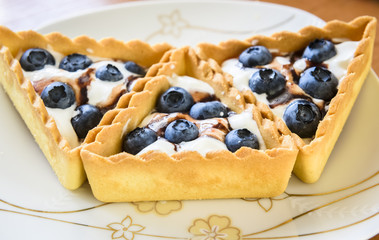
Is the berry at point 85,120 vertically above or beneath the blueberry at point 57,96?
beneath

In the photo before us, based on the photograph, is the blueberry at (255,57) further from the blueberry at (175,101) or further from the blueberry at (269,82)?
the blueberry at (175,101)

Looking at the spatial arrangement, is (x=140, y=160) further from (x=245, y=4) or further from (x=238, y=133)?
(x=245, y=4)

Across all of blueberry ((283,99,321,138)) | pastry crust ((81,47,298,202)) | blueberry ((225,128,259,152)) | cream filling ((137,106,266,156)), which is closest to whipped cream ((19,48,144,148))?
pastry crust ((81,47,298,202))

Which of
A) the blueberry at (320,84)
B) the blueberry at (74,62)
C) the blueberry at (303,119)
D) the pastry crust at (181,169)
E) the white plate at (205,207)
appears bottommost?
the white plate at (205,207)

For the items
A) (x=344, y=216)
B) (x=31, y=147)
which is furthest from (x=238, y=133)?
(x=31, y=147)

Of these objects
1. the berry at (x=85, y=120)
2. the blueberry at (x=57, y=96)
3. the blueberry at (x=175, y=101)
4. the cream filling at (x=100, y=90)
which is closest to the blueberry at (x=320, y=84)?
the blueberry at (x=175, y=101)
